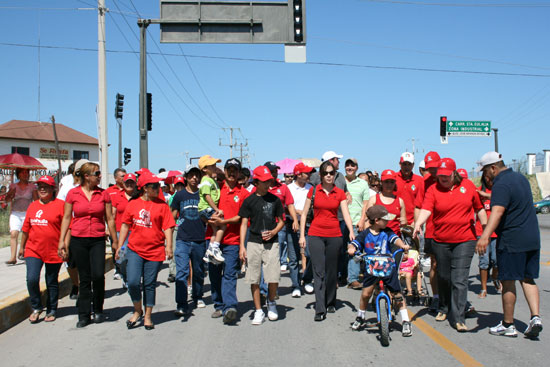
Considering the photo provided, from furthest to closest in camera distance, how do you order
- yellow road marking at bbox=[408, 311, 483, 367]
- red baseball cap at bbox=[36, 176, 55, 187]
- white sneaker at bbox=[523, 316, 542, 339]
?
red baseball cap at bbox=[36, 176, 55, 187] → white sneaker at bbox=[523, 316, 542, 339] → yellow road marking at bbox=[408, 311, 483, 367]

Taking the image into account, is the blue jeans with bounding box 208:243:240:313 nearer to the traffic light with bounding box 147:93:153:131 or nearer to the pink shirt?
the pink shirt

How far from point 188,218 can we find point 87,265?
148 centimetres

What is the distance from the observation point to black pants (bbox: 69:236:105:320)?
21.8 ft

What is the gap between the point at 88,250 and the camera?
673 cm

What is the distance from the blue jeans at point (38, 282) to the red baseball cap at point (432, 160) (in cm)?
507

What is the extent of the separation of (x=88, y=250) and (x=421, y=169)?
579cm

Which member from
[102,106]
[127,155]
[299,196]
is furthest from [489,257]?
[127,155]

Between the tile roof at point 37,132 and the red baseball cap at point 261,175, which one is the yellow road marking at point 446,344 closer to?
the red baseball cap at point 261,175

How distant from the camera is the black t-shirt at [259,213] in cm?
679

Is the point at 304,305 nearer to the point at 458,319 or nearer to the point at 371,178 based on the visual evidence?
the point at 458,319

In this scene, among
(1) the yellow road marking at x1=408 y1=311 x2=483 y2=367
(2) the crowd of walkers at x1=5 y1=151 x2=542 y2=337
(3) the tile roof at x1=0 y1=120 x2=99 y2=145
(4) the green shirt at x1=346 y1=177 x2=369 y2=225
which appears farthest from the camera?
(3) the tile roof at x1=0 y1=120 x2=99 y2=145

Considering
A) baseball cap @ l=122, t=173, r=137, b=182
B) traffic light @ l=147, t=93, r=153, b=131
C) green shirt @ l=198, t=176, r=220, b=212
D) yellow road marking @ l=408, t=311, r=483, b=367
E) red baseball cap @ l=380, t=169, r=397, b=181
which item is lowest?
yellow road marking @ l=408, t=311, r=483, b=367

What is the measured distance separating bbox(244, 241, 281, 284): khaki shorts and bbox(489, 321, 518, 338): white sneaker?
2.62 meters

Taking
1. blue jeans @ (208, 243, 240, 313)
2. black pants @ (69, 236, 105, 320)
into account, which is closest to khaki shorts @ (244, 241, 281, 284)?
blue jeans @ (208, 243, 240, 313)
